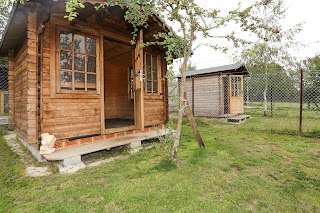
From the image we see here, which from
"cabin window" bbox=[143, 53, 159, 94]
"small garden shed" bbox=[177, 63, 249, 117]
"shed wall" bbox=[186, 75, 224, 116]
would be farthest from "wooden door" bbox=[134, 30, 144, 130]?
"shed wall" bbox=[186, 75, 224, 116]

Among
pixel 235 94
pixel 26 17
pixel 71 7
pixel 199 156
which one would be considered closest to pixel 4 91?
pixel 26 17

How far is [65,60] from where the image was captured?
3.49 m

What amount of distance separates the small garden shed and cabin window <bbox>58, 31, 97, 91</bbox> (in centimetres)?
659

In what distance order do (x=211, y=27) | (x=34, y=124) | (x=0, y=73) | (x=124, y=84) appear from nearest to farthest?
(x=211, y=27) < (x=34, y=124) < (x=124, y=84) < (x=0, y=73)

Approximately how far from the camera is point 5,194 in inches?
87.4

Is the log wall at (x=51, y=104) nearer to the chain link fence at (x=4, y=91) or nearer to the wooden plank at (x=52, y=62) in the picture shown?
the wooden plank at (x=52, y=62)

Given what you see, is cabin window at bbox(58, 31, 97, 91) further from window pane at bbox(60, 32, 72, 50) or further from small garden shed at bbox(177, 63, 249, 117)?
small garden shed at bbox(177, 63, 249, 117)

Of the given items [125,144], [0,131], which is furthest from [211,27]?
[0,131]

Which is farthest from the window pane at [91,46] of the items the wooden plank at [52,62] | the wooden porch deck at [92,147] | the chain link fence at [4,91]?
the chain link fence at [4,91]

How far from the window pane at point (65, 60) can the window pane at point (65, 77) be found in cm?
10

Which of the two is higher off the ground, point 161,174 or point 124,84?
point 124,84

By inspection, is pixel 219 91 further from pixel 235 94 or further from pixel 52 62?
pixel 52 62

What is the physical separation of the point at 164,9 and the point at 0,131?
6.72 metres

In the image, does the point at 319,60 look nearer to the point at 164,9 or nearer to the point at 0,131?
the point at 164,9
